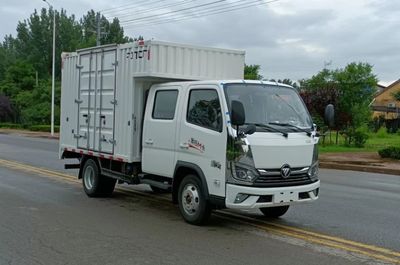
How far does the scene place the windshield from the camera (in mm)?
8188

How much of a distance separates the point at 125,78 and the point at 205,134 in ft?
→ 8.15

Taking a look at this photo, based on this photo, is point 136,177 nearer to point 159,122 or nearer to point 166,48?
point 159,122

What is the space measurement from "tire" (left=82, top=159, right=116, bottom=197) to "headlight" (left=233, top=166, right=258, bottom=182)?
4.20m

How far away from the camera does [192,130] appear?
8.45 m

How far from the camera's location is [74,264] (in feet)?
20.6

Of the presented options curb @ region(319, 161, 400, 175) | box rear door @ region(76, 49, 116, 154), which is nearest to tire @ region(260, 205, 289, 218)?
box rear door @ region(76, 49, 116, 154)

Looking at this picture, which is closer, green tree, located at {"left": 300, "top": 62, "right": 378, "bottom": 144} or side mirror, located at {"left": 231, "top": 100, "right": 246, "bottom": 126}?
side mirror, located at {"left": 231, "top": 100, "right": 246, "bottom": 126}

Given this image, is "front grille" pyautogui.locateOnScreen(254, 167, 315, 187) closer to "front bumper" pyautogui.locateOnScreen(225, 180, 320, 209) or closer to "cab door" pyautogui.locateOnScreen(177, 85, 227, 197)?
"front bumper" pyautogui.locateOnScreen(225, 180, 320, 209)

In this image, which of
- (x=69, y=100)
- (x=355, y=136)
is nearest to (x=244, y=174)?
(x=69, y=100)

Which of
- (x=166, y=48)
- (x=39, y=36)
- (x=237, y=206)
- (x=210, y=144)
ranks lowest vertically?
(x=237, y=206)

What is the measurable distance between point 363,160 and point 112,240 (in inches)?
626

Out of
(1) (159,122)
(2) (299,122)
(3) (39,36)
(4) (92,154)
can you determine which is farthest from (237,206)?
(3) (39,36)

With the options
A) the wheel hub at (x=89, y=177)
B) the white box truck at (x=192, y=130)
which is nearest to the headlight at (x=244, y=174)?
the white box truck at (x=192, y=130)

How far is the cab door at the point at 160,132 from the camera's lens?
8.94m
